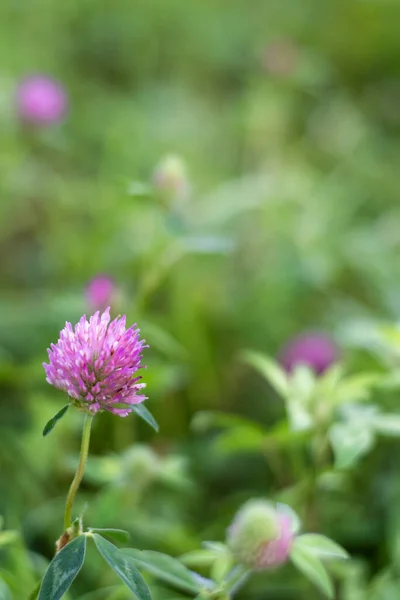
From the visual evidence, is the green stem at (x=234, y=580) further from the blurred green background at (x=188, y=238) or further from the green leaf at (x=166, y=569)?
the blurred green background at (x=188, y=238)

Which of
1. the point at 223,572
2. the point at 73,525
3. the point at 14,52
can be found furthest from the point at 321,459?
the point at 14,52

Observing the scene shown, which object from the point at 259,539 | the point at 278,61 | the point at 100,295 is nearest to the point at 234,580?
the point at 259,539

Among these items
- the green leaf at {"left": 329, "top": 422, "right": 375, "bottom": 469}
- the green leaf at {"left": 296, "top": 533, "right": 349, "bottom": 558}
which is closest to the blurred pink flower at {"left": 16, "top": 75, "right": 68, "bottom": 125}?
the green leaf at {"left": 329, "top": 422, "right": 375, "bottom": 469}

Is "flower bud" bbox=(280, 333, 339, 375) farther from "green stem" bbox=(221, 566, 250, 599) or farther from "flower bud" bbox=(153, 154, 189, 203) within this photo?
"green stem" bbox=(221, 566, 250, 599)

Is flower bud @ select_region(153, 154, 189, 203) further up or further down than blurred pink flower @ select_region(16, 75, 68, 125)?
further down

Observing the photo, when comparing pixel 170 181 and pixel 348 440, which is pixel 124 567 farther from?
pixel 170 181

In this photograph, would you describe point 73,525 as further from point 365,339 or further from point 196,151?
point 196,151
